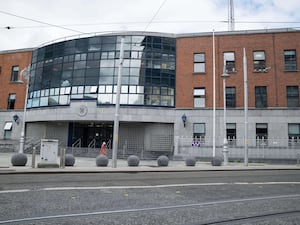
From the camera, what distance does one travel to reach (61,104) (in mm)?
→ 31484

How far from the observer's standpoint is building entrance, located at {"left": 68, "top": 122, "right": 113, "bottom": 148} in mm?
33156

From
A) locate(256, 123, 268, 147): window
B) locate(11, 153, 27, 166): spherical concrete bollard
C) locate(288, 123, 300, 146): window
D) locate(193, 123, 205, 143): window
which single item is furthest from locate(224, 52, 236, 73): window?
locate(11, 153, 27, 166): spherical concrete bollard

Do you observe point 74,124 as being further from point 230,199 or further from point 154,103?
point 230,199

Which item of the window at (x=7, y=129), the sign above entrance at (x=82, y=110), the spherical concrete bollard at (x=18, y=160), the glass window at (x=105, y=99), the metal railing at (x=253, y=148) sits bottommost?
the spherical concrete bollard at (x=18, y=160)

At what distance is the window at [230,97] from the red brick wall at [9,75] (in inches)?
1095

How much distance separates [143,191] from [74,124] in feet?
88.5

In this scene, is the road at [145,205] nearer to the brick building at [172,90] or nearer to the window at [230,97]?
the brick building at [172,90]

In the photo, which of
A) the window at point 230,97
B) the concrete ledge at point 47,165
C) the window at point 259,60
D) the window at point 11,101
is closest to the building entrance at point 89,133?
the window at point 11,101

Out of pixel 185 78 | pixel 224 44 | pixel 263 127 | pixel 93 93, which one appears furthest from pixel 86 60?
pixel 263 127

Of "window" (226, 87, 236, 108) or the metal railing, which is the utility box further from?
"window" (226, 87, 236, 108)

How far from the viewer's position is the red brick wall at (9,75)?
3670 cm

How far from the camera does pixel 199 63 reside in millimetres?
30656

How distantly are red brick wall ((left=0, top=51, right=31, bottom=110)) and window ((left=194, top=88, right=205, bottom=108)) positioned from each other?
24.2 meters

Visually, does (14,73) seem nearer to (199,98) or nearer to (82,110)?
(82,110)
